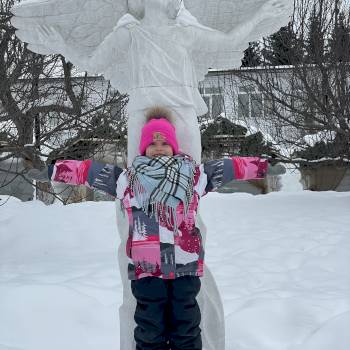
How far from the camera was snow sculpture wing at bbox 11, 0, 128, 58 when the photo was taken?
2.50m

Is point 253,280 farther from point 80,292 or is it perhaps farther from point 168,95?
point 168,95

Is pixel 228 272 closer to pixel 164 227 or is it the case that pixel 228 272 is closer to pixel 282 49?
pixel 164 227

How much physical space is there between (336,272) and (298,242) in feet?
4.07

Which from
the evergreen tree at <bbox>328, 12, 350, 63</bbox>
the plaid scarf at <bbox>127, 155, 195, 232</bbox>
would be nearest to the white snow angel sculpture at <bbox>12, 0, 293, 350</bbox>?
the plaid scarf at <bbox>127, 155, 195, 232</bbox>

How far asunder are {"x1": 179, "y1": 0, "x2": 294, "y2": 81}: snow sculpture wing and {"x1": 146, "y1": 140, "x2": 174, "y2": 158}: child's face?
23.5 inches

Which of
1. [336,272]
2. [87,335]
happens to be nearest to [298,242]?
[336,272]

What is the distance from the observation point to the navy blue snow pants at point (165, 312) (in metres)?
2.04

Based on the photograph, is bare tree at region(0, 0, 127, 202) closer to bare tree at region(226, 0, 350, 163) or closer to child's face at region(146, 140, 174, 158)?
bare tree at region(226, 0, 350, 163)

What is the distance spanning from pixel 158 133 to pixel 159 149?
7 centimetres

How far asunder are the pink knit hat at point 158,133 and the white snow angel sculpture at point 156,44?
174mm

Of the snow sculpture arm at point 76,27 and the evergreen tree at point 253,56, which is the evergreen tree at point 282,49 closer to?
the evergreen tree at point 253,56

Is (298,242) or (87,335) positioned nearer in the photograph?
(87,335)

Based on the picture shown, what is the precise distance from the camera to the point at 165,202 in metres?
1.99

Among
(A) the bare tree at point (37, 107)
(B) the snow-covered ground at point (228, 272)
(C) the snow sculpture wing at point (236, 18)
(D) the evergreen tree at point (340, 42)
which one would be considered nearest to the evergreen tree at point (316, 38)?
(D) the evergreen tree at point (340, 42)
